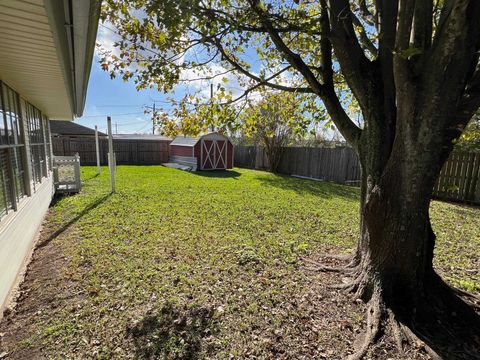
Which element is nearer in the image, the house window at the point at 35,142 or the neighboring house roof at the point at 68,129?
the house window at the point at 35,142

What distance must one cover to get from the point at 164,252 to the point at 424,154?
373 centimetres

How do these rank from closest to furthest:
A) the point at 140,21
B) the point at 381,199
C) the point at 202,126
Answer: the point at 381,199 < the point at 140,21 < the point at 202,126

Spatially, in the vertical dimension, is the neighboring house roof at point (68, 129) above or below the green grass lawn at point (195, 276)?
above

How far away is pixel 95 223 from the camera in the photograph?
564 centimetres

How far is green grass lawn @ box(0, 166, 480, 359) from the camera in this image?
242 centimetres

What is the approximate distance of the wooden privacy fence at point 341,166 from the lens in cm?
865

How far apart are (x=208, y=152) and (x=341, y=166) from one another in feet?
26.0

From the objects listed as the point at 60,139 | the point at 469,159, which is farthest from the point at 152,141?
the point at 469,159

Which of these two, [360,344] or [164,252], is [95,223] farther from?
[360,344]

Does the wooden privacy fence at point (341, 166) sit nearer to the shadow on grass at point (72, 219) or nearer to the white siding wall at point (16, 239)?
the white siding wall at point (16, 239)

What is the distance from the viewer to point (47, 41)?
2477mm

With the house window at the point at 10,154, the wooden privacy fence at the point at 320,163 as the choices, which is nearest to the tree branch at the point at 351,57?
the house window at the point at 10,154

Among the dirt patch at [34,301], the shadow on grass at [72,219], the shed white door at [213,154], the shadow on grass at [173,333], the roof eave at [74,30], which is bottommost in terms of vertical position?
the dirt patch at [34,301]

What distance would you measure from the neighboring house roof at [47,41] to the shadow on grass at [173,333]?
2729 mm
